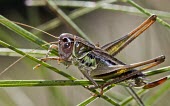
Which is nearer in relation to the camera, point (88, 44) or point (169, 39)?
point (88, 44)

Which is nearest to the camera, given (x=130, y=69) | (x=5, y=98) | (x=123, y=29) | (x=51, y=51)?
(x=51, y=51)

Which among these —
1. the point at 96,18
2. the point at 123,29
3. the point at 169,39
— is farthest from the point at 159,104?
the point at 96,18

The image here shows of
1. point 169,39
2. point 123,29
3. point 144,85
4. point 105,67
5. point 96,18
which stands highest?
point 96,18

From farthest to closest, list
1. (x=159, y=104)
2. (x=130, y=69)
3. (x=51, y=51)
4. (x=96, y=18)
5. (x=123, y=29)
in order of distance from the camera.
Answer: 1. (x=96, y=18)
2. (x=123, y=29)
3. (x=159, y=104)
4. (x=130, y=69)
5. (x=51, y=51)

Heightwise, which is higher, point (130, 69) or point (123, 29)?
point (123, 29)

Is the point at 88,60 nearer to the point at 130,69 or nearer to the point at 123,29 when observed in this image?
the point at 130,69

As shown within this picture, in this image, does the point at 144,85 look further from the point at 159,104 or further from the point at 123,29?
the point at 123,29
